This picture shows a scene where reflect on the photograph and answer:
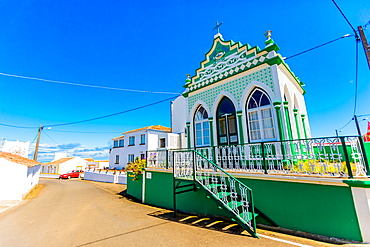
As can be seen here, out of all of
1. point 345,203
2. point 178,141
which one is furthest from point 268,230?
point 178,141

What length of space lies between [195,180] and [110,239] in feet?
9.27

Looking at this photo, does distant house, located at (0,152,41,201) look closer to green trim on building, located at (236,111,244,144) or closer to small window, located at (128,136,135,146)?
A: small window, located at (128,136,135,146)

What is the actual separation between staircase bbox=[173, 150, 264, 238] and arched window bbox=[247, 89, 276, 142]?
2.32 metres

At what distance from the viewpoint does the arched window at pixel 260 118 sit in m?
6.49

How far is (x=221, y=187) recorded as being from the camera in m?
5.05

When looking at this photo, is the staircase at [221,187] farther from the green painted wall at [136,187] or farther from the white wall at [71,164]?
the white wall at [71,164]

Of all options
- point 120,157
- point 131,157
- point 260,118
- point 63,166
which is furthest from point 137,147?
point 63,166

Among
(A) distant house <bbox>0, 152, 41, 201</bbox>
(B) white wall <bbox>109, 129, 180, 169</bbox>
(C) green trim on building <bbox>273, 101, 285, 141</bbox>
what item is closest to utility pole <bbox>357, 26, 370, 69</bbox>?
(C) green trim on building <bbox>273, 101, 285, 141</bbox>

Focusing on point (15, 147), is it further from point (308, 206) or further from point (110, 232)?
point (308, 206)

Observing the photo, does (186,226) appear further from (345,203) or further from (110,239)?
(345,203)

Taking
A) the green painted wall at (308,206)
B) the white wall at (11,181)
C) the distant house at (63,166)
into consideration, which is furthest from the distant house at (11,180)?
the distant house at (63,166)

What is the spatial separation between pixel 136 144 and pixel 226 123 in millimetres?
18973

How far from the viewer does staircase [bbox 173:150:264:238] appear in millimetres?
4328

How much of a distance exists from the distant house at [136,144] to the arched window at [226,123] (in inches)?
505
